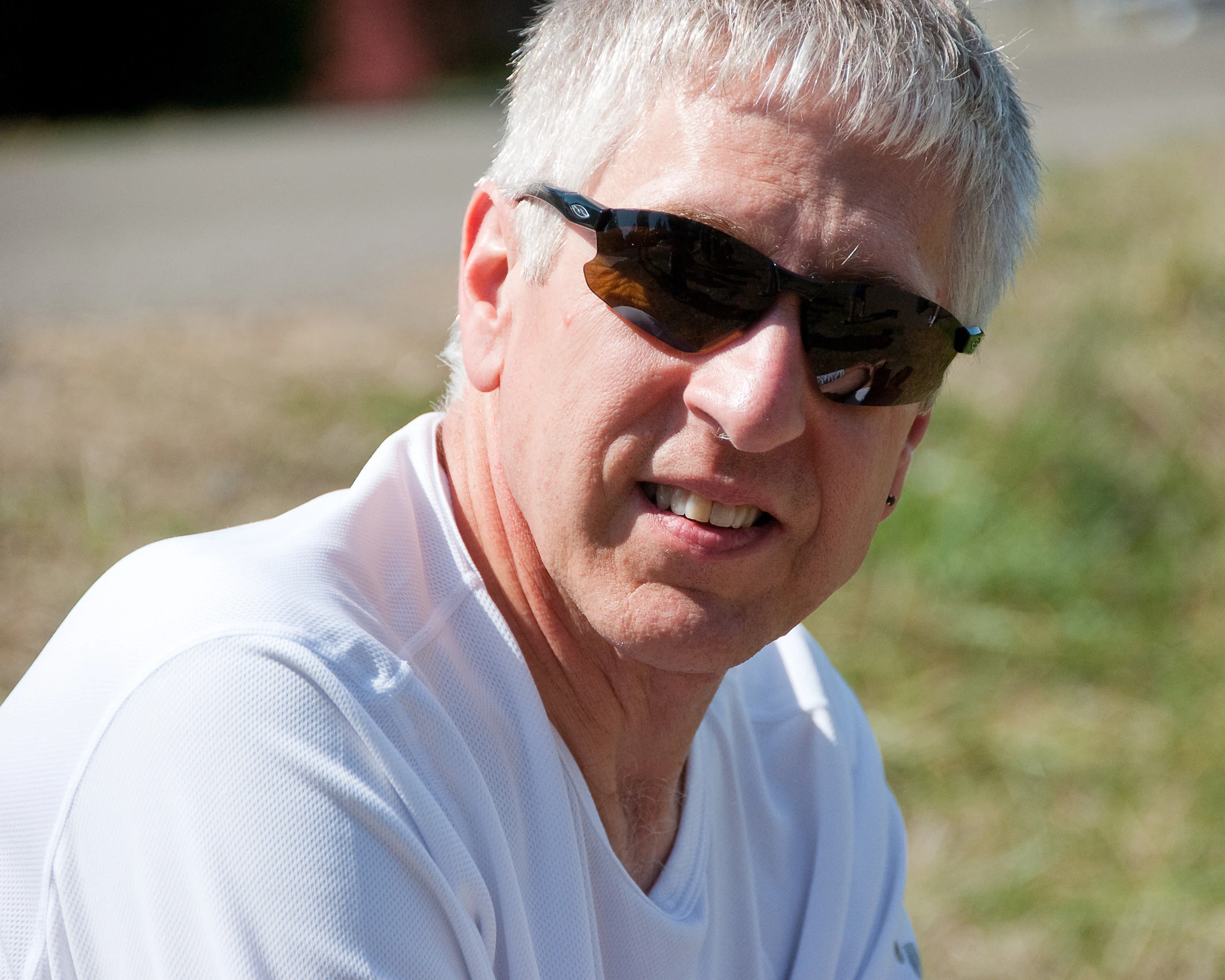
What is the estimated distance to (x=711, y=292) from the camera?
1486 millimetres

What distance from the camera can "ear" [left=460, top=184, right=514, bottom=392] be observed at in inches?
65.6

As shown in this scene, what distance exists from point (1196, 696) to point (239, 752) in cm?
393

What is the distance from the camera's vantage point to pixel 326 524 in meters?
1.48

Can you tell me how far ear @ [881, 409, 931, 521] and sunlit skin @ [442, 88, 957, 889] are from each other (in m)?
0.08

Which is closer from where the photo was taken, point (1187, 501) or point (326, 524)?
point (326, 524)

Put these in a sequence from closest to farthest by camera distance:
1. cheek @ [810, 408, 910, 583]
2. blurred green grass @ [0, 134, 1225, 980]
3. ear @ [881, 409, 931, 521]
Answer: cheek @ [810, 408, 910, 583] < ear @ [881, 409, 931, 521] < blurred green grass @ [0, 134, 1225, 980]

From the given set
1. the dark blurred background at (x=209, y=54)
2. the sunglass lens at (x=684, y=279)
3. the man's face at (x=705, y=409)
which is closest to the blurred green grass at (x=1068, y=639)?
the man's face at (x=705, y=409)

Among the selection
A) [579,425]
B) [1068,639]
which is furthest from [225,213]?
[579,425]

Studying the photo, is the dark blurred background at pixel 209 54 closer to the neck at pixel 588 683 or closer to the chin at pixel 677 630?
the neck at pixel 588 683

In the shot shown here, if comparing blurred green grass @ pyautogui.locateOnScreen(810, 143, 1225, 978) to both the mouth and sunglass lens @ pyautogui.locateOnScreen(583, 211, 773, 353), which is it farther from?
sunglass lens @ pyautogui.locateOnScreen(583, 211, 773, 353)

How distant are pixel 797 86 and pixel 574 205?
0.30 metres

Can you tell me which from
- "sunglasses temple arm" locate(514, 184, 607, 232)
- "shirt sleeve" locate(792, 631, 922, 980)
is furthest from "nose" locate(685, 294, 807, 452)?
"shirt sleeve" locate(792, 631, 922, 980)

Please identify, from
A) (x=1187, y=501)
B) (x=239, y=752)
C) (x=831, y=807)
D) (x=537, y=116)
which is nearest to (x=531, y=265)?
(x=537, y=116)

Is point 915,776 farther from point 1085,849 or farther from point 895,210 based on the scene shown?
point 895,210
